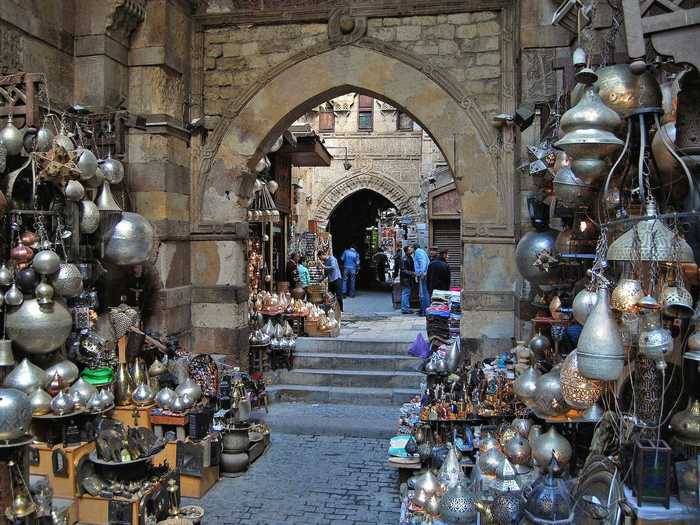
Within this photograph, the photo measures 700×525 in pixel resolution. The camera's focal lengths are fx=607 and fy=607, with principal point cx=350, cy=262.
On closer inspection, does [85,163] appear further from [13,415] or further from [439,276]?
[439,276]

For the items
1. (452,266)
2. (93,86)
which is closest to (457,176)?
(93,86)

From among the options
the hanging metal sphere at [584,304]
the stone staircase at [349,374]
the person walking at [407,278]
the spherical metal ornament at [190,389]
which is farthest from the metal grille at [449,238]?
the hanging metal sphere at [584,304]

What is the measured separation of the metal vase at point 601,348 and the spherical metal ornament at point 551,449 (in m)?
1.04

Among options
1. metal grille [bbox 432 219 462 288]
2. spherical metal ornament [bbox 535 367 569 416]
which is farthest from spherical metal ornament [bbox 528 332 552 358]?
metal grille [bbox 432 219 462 288]

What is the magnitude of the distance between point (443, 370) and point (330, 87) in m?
3.30

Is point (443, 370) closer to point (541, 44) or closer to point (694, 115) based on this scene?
point (541, 44)

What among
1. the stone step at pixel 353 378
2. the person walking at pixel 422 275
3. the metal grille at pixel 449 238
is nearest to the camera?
the stone step at pixel 353 378

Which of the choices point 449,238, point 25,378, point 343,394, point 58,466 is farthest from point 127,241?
point 449,238

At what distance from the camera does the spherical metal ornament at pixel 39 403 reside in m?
4.09

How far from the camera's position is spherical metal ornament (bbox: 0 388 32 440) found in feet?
9.41

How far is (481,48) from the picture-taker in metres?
A: 6.45

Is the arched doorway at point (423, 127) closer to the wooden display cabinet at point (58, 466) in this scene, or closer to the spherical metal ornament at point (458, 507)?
the wooden display cabinet at point (58, 466)

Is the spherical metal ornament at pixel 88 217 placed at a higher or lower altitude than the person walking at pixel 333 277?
higher

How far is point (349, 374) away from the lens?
7344mm
